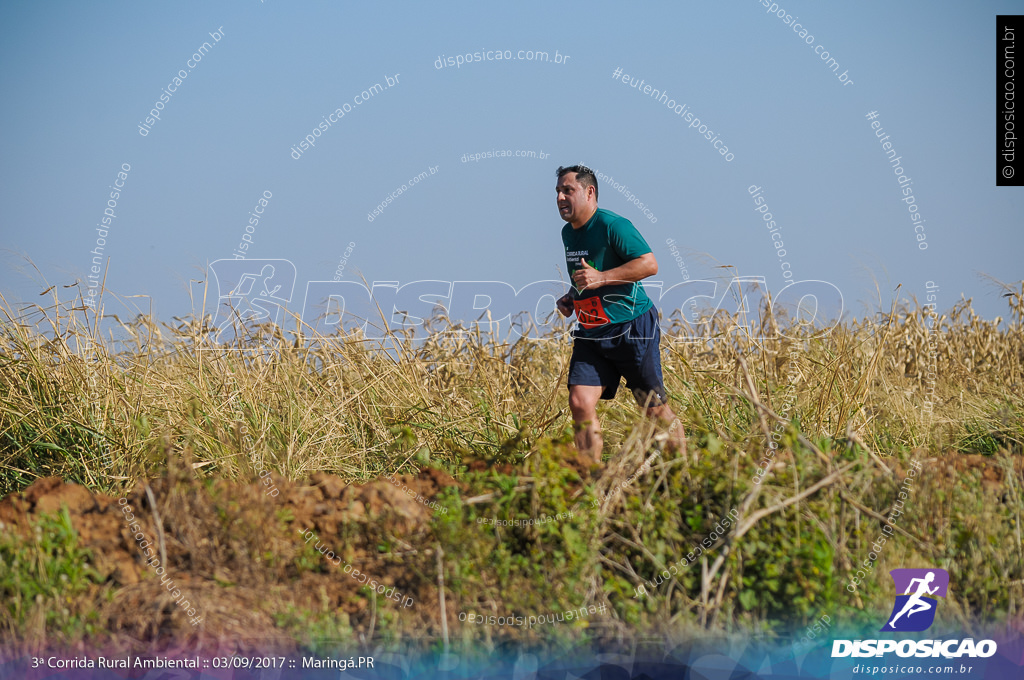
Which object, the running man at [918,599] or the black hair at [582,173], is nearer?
the running man at [918,599]

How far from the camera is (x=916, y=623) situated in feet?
11.3

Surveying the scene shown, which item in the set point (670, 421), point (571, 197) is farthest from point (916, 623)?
point (571, 197)

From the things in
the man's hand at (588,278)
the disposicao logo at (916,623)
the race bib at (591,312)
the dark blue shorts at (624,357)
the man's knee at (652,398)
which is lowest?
the disposicao logo at (916,623)

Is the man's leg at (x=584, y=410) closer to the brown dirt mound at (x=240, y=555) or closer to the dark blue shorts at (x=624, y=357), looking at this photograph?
the dark blue shorts at (x=624, y=357)

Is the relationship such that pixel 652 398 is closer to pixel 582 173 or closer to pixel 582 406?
pixel 582 406

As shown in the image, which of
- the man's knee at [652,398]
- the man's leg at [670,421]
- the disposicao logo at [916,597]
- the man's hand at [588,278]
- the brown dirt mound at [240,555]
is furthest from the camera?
the man's knee at [652,398]

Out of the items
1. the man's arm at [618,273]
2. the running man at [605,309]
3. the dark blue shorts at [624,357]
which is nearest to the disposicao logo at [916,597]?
the running man at [605,309]

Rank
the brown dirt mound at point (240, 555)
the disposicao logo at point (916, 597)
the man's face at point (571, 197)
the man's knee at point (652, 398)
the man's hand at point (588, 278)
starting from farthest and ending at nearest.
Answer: the man's face at point (571, 197) → the man's knee at point (652, 398) → the man's hand at point (588, 278) → the disposicao logo at point (916, 597) → the brown dirt mound at point (240, 555)

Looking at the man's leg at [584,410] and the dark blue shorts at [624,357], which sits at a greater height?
the dark blue shorts at [624,357]

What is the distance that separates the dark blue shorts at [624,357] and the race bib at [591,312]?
46mm

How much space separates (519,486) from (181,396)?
260cm

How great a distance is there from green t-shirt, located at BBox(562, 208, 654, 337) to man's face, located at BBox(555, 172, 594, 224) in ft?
0.30

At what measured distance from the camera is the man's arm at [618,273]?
180 inches

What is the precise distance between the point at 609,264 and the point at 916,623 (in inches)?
92.7
